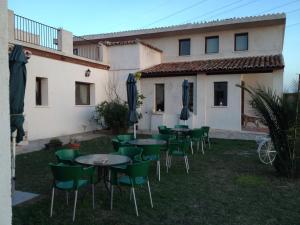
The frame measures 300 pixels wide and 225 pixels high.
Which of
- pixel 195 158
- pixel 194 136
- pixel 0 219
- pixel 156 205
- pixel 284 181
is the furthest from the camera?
pixel 194 136

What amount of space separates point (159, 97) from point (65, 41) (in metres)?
6.51

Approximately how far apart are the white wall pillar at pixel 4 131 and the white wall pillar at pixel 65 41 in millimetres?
12338

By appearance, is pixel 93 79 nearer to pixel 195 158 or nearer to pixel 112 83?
pixel 112 83

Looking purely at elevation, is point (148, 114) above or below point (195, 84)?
below

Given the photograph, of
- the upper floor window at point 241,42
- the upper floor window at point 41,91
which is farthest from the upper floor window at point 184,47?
the upper floor window at point 41,91

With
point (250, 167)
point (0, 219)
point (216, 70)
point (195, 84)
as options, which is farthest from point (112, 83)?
point (0, 219)

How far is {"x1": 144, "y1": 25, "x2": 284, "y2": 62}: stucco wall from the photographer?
17144 millimetres

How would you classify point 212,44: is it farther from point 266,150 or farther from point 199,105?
point 266,150

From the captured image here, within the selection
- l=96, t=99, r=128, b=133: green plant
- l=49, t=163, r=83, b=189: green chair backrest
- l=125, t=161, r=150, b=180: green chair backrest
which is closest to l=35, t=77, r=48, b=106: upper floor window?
l=96, t=99, r=128, b=133: green plant

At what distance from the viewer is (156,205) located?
505cm

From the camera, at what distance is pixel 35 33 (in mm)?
12719

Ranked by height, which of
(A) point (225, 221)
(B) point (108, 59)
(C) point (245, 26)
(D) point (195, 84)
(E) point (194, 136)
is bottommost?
(A) point (225, 221)

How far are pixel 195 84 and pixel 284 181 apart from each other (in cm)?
1033

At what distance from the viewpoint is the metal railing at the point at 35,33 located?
1185 cm
